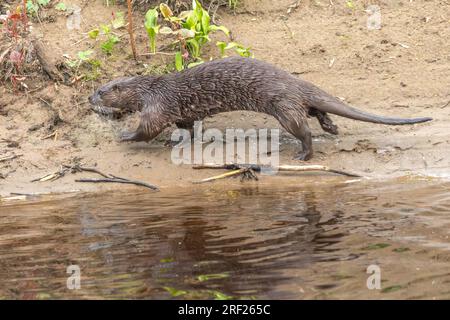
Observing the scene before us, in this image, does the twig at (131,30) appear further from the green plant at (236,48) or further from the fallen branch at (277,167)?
the fallen branch at (277,167)

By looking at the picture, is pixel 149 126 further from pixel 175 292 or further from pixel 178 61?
pixel 175 292

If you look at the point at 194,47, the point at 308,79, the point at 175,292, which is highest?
the point at 194,47

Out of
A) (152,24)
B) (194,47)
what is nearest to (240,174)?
(194,47)

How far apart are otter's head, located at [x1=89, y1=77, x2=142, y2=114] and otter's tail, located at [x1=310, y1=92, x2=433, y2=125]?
4.23 ft

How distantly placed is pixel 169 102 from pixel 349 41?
1613 millimetres

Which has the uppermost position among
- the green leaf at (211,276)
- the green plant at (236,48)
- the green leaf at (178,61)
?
the green plant at (236,48)

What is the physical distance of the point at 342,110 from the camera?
508 cm

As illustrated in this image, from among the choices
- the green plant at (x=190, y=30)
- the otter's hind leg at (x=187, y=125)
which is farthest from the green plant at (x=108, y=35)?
the otter's hind leg at (x=187, y=125)

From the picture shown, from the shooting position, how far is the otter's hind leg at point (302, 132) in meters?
5.15

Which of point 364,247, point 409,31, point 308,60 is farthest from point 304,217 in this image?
point 409,31

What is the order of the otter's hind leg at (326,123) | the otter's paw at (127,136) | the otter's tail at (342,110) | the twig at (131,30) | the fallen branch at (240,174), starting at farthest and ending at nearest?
1. the twig at (131,30)
2. the otter's paw at (127,136)
3. the otter's hind leg at (326,123)
4. the fallen branch at (240,174)
5. the otter's tail at (342,110)

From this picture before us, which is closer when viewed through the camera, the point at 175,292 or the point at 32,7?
the point at 175,292

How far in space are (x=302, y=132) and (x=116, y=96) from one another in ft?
4.46

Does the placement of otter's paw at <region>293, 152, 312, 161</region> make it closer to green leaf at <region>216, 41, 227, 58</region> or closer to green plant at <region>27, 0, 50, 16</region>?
green leaf at <region>216, 41, 227, 58</region>
